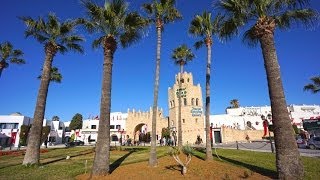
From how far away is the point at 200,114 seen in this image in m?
60.7

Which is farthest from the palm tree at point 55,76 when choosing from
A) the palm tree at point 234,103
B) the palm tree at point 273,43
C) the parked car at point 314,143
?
the palm tree at point 234,103

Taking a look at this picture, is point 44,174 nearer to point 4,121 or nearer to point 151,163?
point 151,163

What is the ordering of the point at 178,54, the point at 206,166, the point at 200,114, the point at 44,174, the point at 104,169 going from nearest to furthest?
the point at 104,169 < the point at 44,174 < the point at 206,166 < the point at 178,54 < the point at 200,114

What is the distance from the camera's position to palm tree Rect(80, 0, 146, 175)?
1290cm

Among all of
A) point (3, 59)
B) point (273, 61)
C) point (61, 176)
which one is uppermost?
point (3, 59)

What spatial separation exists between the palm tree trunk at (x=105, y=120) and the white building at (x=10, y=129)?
59133 millimetres

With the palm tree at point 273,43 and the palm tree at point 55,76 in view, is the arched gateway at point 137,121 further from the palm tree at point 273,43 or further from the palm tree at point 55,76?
the palm tree at point 273,43

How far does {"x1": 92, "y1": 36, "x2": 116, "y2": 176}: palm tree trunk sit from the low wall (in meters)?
51.6

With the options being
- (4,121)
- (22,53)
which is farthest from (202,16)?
(4,121)

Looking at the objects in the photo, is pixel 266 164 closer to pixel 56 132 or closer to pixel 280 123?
pixel 280 123

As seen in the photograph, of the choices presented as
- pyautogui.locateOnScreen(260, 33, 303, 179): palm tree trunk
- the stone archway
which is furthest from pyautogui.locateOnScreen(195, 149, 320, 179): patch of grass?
the stone archway

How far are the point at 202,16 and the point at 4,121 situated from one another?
62.0 m

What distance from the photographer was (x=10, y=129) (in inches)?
2512

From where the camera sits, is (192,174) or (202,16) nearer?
(192,174)
